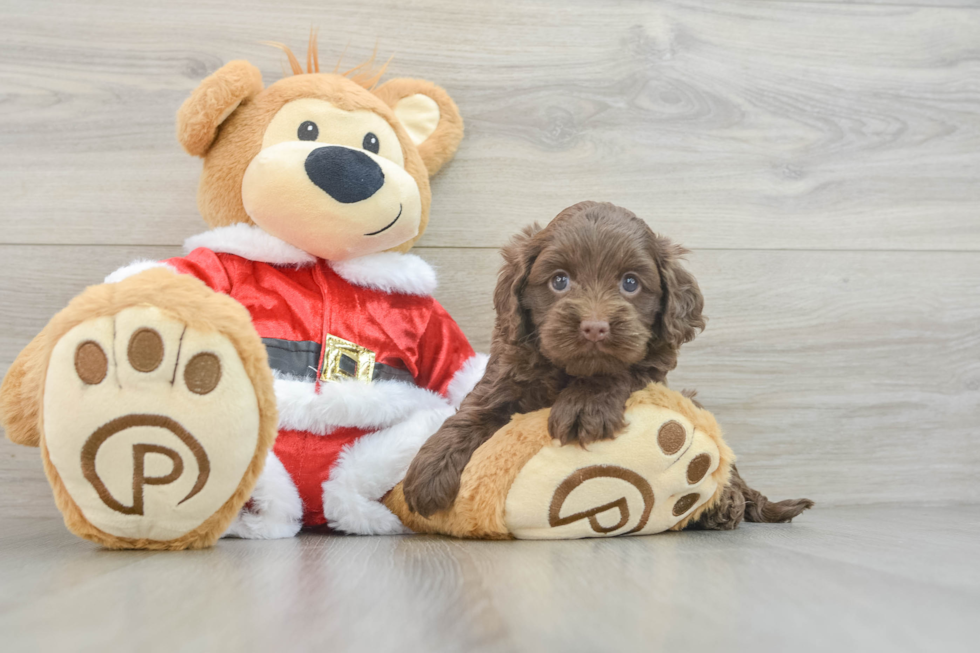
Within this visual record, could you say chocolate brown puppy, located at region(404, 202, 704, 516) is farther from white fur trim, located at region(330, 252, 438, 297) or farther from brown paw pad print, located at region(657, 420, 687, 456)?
white fur trim, located at region(330, 252, 438, 297)

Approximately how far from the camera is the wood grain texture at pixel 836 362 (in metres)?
1.30

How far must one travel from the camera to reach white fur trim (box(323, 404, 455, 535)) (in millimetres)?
938

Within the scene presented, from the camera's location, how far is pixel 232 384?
0.70 m

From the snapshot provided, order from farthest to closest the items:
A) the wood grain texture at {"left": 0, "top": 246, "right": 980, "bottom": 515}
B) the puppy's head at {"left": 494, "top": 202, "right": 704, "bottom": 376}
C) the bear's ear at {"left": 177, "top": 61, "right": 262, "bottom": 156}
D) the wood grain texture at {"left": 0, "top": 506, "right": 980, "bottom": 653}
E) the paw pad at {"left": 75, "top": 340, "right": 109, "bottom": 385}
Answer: the wood grain texture at {"left": 0, "top": 246, "right": 980, "bottom": 515}
the bear's ear at {"left": 177, "top": 61, "right": 262, "bottom": 156}
the puppy's head at {"left": 494, "top": 202, "right": 704, "bottom": 376}
the paw pad at {"left": 75, "top": 340, "right": 109, "bottom": 385}
the wood grain texture at {"left": 0, "top": 506, "right": 980, "bottom": 653}

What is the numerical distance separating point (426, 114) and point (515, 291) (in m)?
0.48

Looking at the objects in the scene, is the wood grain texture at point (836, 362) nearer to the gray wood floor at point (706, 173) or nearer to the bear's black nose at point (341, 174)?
the gray wood floor at point (706, 173)

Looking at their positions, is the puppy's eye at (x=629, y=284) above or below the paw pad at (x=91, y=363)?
above

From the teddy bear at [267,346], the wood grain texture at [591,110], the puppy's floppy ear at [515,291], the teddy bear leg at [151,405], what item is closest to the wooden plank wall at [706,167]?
the wood grain texture at [591,110]

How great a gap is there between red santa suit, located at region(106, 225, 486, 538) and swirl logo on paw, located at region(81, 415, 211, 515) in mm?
188

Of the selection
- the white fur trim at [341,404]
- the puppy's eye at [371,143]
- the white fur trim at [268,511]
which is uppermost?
the puppy's eye at [371,143]

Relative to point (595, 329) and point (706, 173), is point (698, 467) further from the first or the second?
point (706, 173)

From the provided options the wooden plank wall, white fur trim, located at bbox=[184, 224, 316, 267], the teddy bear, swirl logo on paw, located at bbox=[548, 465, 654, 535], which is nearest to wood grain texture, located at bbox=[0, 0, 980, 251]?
the wooden plank wall

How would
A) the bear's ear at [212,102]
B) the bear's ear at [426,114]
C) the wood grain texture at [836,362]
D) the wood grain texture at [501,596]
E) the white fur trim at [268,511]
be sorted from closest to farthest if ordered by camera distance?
the wood grain texture at [501,596]
the white fur trim at [268,511]
the bear's ear at [212,102]
the bear's ear at [426,114]
the wood grain texture at [836,362]

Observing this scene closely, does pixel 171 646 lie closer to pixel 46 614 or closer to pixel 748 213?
pixel 46 614
